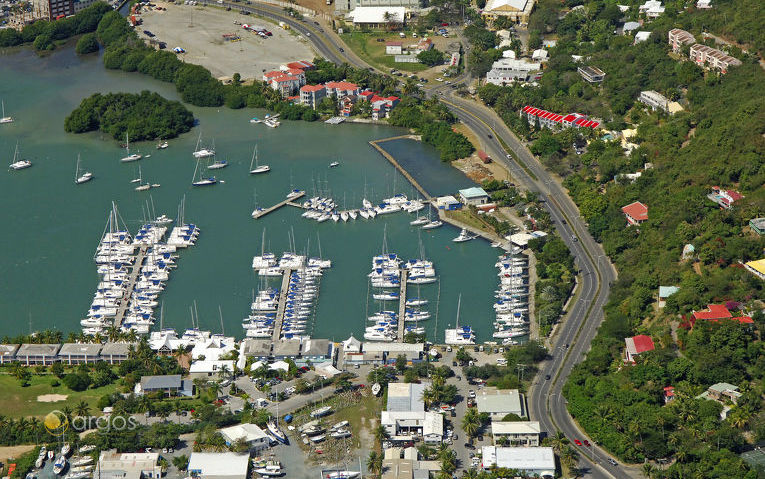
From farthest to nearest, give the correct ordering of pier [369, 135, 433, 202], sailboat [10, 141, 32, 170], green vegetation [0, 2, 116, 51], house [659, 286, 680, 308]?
1. green vegetation [0, 2, 116, 51]
2. sailboat [10, 141, 32, 170]
3. pier [369, 135, 433, 202]
4. house [659, 286, 680, 308]

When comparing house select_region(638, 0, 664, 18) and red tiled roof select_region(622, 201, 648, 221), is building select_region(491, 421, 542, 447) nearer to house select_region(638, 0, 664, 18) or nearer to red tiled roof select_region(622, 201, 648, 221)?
red tiled roof select_region(622, 201, 648, 221)

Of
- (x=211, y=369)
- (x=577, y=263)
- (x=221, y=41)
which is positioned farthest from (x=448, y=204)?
(x=221, y=41)

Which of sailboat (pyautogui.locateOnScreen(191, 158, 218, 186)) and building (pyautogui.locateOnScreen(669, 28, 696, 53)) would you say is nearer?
sailboat (pyautogui.locateOnScreen(191, 158, 218, 186))

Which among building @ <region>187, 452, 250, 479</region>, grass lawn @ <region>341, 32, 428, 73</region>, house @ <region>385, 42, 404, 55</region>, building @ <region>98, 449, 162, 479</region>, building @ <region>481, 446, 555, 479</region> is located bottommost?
grass lawn @ <region>341, 32, 428, 73</region>

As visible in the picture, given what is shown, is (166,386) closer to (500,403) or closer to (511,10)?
(500,403)

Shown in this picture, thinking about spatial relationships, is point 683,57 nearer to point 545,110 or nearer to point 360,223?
point 545,110

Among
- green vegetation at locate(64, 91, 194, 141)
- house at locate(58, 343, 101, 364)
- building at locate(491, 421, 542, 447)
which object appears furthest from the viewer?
green vegetation at locate(64, 91, 194, 141)

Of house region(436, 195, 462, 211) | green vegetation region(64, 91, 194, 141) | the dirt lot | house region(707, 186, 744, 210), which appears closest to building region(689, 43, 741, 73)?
house region(707, 186, 744, 210)
